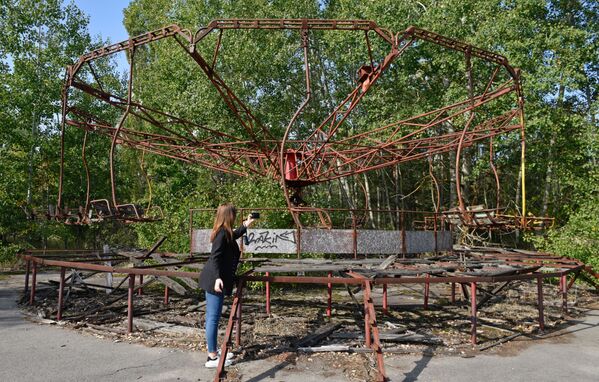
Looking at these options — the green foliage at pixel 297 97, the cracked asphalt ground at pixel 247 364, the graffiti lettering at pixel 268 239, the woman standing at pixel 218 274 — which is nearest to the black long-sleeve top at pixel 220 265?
the woman standing at pixel 218 274

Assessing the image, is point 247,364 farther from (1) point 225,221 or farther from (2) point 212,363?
(1) point 225,221

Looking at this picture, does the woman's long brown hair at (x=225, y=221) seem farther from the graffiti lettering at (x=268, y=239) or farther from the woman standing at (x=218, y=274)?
the graffiti lettering at (x=268, y=239)

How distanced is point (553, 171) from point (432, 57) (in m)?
7.78

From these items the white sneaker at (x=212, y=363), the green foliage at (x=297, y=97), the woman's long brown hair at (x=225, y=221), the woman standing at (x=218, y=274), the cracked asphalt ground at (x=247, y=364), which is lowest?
the cracked asphalt ground at (x=247, y=364)

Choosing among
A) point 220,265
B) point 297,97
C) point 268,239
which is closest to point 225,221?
point 220,265

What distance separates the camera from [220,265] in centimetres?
500

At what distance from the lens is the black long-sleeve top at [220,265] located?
4.96 meters

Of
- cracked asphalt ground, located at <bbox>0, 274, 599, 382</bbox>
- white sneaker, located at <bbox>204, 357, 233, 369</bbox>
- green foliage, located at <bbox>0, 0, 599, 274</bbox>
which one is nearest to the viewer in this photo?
cracked asphalt ground, located at <bbox>0, 274, 599, 382</bbox>

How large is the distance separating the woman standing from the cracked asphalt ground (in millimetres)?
466

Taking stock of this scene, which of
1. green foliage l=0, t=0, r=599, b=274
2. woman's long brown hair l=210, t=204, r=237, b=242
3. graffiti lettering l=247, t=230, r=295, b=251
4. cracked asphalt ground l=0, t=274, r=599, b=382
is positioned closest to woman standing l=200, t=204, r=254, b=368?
woman's long brown hair l=210, t=204, r=237, b=242

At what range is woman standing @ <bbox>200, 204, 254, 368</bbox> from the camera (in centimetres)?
496

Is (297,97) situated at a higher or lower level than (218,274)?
higher

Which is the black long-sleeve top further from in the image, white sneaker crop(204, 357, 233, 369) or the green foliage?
the green foliage

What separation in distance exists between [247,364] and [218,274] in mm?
1305
